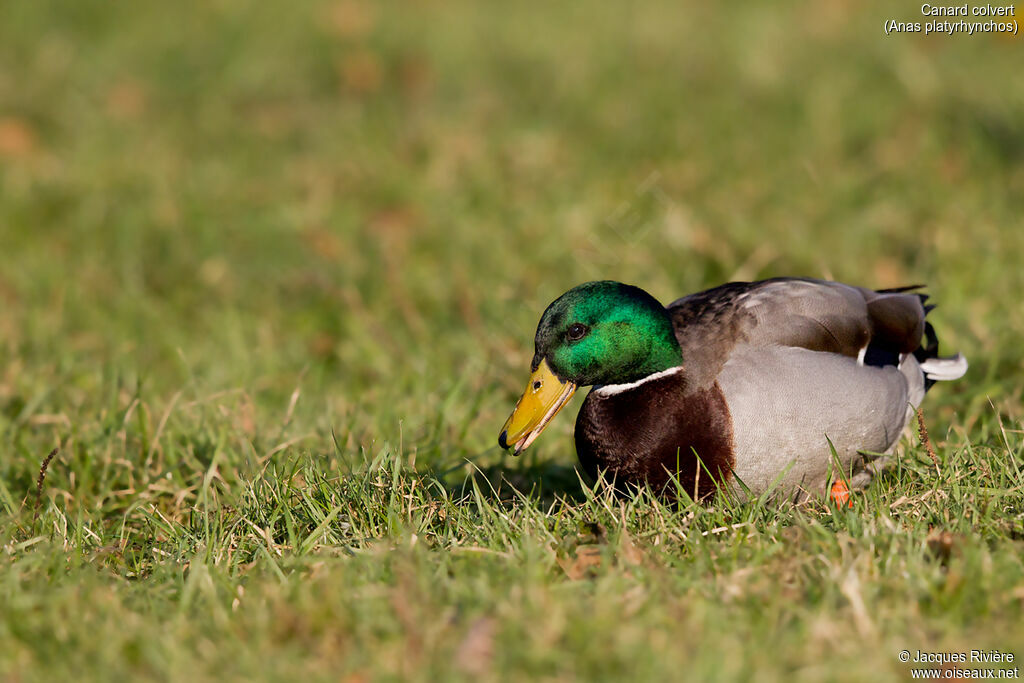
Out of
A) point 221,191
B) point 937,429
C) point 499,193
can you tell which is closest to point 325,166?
point 221,191

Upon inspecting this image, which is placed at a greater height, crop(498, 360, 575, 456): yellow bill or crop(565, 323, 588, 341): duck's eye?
crop(565, 323, 588, 341): duck's eye

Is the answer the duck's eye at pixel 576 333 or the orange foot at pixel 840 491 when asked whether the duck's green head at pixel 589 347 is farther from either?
the orange foot at pixel 840 491

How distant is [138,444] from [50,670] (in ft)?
5.37

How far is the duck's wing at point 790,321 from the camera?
10.6 feet

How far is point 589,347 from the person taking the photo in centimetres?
314

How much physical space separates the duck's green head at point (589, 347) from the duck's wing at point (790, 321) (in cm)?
11

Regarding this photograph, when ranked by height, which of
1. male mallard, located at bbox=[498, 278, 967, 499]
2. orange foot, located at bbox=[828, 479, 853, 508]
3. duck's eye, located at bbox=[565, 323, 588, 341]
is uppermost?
duck's eye, located at bbox=[565, 323, 588, 341]

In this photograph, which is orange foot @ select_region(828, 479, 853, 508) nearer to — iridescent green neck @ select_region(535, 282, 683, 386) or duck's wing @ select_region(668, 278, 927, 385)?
duck's wing @ select_region(668, 278, 927, 385)

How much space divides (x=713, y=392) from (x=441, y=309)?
7.76 feet

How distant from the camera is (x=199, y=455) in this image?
3.86 m

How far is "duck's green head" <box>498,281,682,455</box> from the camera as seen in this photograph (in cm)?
314

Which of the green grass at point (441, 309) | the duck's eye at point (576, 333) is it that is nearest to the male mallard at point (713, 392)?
the duck's eye at point (576, 333)

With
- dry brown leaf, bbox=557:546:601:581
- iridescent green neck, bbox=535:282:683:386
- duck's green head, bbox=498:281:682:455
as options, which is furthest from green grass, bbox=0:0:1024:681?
iridescent green neck, bbox=535:282:683:386

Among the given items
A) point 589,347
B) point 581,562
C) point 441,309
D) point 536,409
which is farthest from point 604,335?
point 441,309
